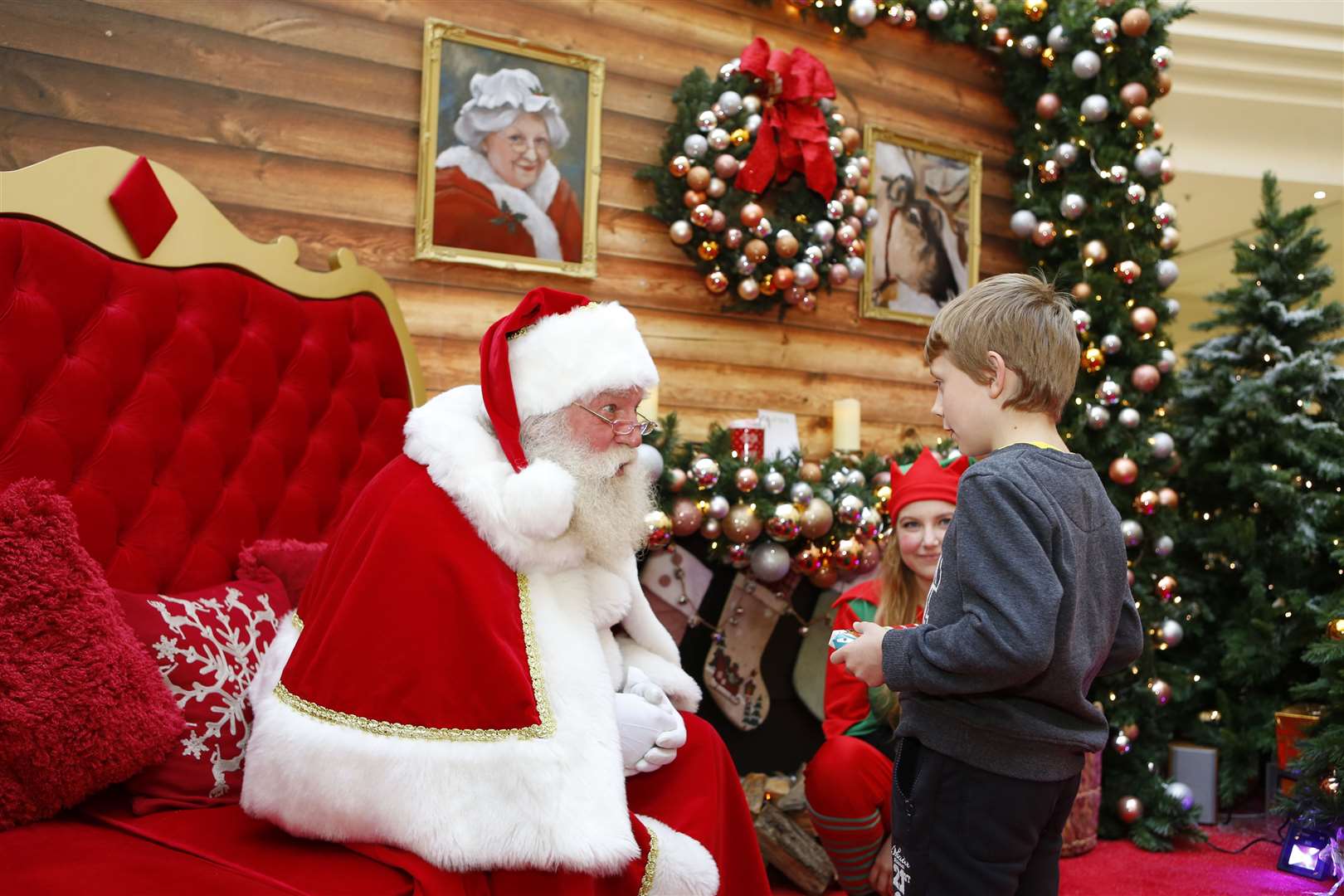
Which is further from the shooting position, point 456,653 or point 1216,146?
point 1216,146

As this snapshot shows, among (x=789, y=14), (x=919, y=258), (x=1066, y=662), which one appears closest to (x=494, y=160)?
(x=789, y=14)

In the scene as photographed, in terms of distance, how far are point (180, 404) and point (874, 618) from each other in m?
1.99

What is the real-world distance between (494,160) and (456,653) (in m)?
2.23

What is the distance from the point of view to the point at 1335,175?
6.41m

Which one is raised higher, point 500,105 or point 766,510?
point 500,105

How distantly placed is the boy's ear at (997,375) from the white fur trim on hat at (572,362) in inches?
29.7

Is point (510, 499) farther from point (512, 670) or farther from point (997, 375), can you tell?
point (997, 375)

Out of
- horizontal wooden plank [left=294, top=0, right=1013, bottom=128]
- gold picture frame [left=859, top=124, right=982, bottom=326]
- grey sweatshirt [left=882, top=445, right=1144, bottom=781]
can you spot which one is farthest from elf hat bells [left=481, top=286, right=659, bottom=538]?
gold picture frame [left=859, top=124, right=982, bottom=326]

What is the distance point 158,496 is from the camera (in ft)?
8.36

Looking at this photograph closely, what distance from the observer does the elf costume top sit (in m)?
2.91

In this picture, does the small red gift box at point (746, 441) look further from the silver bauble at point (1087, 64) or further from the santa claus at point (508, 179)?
the silver bauble at point (1087, 64)

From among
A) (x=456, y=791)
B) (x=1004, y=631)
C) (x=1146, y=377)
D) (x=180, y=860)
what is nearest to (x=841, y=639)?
(x=1004, y=631)

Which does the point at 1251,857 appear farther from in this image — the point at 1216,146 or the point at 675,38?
the point at 1216,146

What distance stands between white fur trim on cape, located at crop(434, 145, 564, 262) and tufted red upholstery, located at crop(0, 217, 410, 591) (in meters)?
0.75
